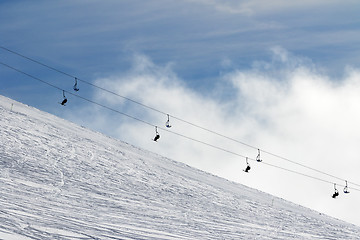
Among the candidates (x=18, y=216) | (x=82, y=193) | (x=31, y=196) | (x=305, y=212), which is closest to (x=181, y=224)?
(x=82, y=193)

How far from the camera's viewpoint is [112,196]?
33.2 feet

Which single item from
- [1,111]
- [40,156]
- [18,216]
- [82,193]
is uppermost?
[1,111]

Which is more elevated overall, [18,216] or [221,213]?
[221,213]

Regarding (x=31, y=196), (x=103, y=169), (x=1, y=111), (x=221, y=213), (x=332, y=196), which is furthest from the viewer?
(x=332, y=196)

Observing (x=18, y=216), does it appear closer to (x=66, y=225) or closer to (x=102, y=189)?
(x=66, y=225)

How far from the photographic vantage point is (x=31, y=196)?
8445mm

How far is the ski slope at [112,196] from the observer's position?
303 inches

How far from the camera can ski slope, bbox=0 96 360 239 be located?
7688 mm

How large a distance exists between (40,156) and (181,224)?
3995 millimetres

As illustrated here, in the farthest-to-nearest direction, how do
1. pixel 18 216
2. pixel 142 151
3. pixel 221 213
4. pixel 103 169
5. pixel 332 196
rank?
pixel 332 196 < pixel 142 151 < pixel 103 169 < pixel 221 213 < pixel 18 216

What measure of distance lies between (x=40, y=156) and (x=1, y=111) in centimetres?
405

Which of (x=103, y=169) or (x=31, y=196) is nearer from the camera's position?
(x=31, y=196)

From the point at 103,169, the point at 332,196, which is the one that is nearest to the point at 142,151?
the point at 103,169

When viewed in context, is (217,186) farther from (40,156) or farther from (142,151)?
(40,156)
